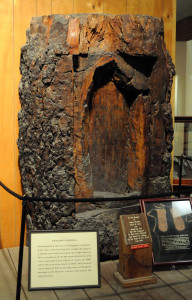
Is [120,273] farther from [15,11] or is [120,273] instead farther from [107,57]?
[15,11]

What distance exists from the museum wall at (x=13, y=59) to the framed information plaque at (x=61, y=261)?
81 centimetres

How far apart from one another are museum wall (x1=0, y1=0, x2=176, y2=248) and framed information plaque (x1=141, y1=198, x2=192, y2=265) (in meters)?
1.12

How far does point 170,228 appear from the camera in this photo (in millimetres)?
2766

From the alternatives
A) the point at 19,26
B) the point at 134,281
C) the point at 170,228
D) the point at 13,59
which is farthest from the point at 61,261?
the point at 19,26

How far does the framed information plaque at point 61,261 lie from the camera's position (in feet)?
7.65

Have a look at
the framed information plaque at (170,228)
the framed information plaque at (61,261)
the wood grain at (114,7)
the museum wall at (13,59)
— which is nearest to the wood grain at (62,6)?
the museum wall at (13,59)

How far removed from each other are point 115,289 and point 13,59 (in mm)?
1882

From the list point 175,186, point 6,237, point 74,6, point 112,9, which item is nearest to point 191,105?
point 175,186

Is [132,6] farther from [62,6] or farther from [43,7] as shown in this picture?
[43,7]

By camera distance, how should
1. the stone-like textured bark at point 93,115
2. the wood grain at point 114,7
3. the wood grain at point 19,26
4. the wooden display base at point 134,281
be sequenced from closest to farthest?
1. the wooden display base at point 134,281
2. the stone-like textured bark at point 93,115
3. the wood grain at point 19,26
4. the wood grain at point 114,7

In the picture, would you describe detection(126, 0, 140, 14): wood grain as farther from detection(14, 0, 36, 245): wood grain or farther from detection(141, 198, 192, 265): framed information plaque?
detection(141, 198, 192, 265): framed information plaque

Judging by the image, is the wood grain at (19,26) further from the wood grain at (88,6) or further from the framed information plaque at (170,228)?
the framed information plaque at (170,228)

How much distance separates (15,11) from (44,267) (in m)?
1.93

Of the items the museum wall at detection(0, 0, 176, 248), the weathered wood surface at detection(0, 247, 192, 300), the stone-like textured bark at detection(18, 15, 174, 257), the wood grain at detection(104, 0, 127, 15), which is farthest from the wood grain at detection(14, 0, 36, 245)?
the weathered wood surface at detection(0, 247, 192, 300)
